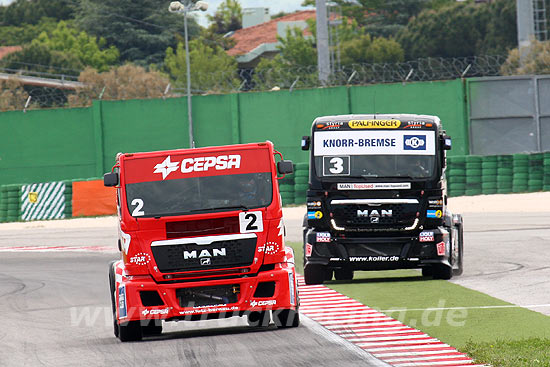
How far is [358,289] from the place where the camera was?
17406mm

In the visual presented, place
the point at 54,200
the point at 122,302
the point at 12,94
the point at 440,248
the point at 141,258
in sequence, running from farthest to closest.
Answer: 1. the point at 12,94
2. the point at 54,200
3. the point at 440,248
4. the point at 122,302
5. the point at 141,258

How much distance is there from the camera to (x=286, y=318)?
13070 millimetres

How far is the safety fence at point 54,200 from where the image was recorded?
39.6 metres

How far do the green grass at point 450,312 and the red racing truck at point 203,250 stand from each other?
201 centimetres

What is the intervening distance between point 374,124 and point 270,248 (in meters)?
5.43

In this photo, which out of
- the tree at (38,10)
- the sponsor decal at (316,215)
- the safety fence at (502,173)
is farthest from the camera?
the tree at (38,10)

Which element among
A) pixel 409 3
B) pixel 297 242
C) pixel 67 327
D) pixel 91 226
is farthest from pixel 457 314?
pixel 409 3

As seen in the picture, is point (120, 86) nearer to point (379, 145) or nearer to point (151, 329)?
point (379, 145)

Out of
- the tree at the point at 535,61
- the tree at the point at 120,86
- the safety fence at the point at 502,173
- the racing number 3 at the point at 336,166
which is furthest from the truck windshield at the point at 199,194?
the tree at the point at 120,86

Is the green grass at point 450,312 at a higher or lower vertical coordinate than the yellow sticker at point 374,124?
lower

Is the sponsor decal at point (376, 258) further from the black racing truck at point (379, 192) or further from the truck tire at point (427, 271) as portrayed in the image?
the truck tire at point (427, 271)

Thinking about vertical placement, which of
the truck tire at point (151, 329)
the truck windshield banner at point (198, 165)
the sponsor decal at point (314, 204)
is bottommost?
the truck tire at point (151, 329)

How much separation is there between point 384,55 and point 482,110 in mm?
50581

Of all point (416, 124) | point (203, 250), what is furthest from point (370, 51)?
point (203, 250)
